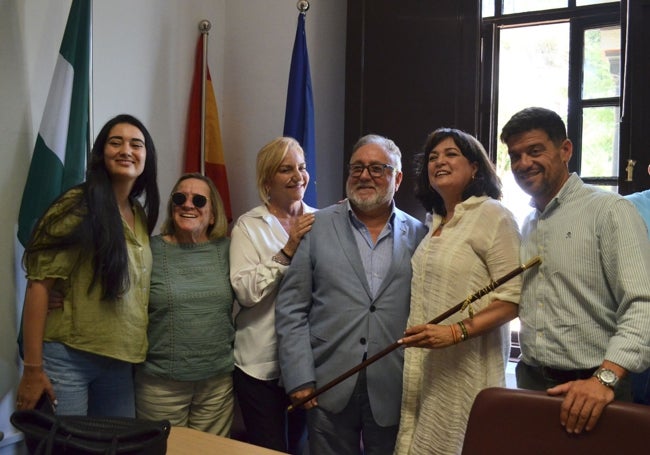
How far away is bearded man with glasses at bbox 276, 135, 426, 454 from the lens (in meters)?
1.96

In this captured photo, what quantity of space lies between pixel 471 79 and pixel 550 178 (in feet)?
4.80

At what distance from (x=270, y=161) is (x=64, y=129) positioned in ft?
3.38

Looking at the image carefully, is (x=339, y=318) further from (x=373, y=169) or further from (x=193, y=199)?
(x=193, y=199)

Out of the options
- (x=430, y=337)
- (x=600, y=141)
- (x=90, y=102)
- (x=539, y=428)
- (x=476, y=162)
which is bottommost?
(x=539, y=428)

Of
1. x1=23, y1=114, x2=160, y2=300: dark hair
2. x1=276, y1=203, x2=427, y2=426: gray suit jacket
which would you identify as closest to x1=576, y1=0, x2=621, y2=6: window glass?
x1=276, y1=203, x2=427, y2=426: gray suit jacket

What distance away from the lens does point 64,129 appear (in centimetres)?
270

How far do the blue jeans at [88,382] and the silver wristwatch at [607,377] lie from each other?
4.88ft

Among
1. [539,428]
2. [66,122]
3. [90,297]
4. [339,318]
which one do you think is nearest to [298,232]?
[339,318]

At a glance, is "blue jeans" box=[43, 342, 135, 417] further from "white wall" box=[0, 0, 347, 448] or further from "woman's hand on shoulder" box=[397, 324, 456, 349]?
"woman's hand on shoulder" box=[397, 324, 456, 349]

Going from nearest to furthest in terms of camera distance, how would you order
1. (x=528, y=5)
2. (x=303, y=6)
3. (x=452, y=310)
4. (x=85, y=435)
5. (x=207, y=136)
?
(x=85, y=435) < (x=452, y=310) < (x=528, y=5) < (x=303, y=6) < (x=207, y=136)

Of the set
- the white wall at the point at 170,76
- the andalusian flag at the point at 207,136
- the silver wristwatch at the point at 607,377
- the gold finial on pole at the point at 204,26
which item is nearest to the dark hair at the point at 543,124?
the silver wristwatch at the point at 607,377

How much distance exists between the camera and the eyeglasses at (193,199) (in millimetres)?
2188

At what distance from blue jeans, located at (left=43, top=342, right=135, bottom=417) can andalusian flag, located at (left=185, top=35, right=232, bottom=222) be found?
1.55 metres

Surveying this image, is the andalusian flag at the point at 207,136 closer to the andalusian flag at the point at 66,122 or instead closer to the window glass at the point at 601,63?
the andalusian flag at the point at 66,122
